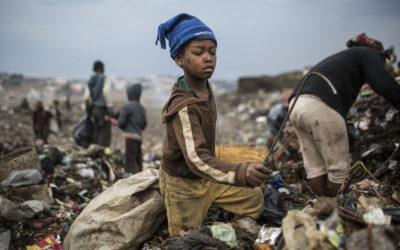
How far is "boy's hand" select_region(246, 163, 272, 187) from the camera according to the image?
151cm

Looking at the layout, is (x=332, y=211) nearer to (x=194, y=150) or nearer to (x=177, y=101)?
(x=194, y=150)

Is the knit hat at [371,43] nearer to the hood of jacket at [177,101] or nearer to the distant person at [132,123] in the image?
the hood of jacket at [177,101]

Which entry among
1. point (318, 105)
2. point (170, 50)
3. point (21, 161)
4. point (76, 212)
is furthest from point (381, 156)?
point (21, 161)

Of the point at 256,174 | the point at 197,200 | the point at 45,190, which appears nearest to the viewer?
the point at 256,174

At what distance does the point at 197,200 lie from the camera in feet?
6.65

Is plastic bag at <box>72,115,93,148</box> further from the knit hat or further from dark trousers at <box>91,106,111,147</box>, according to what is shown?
the knit hat

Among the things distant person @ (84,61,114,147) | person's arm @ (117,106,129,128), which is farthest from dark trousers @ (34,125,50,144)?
person's arm @ (117,106,129,128)

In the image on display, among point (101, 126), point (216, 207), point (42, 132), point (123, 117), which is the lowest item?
point (42, 132)

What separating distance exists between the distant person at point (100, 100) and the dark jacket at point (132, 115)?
0.97 meters

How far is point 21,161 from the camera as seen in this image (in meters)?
3.44

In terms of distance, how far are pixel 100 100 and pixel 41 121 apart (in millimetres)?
3369

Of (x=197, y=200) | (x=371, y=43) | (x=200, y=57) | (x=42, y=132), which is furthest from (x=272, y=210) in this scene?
(x=42, y=132)

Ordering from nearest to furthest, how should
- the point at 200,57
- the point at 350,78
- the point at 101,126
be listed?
1. the point at 200,57
2. the point at 350,78
3. the point at 101,126

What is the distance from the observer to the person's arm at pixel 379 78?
2.29 m
